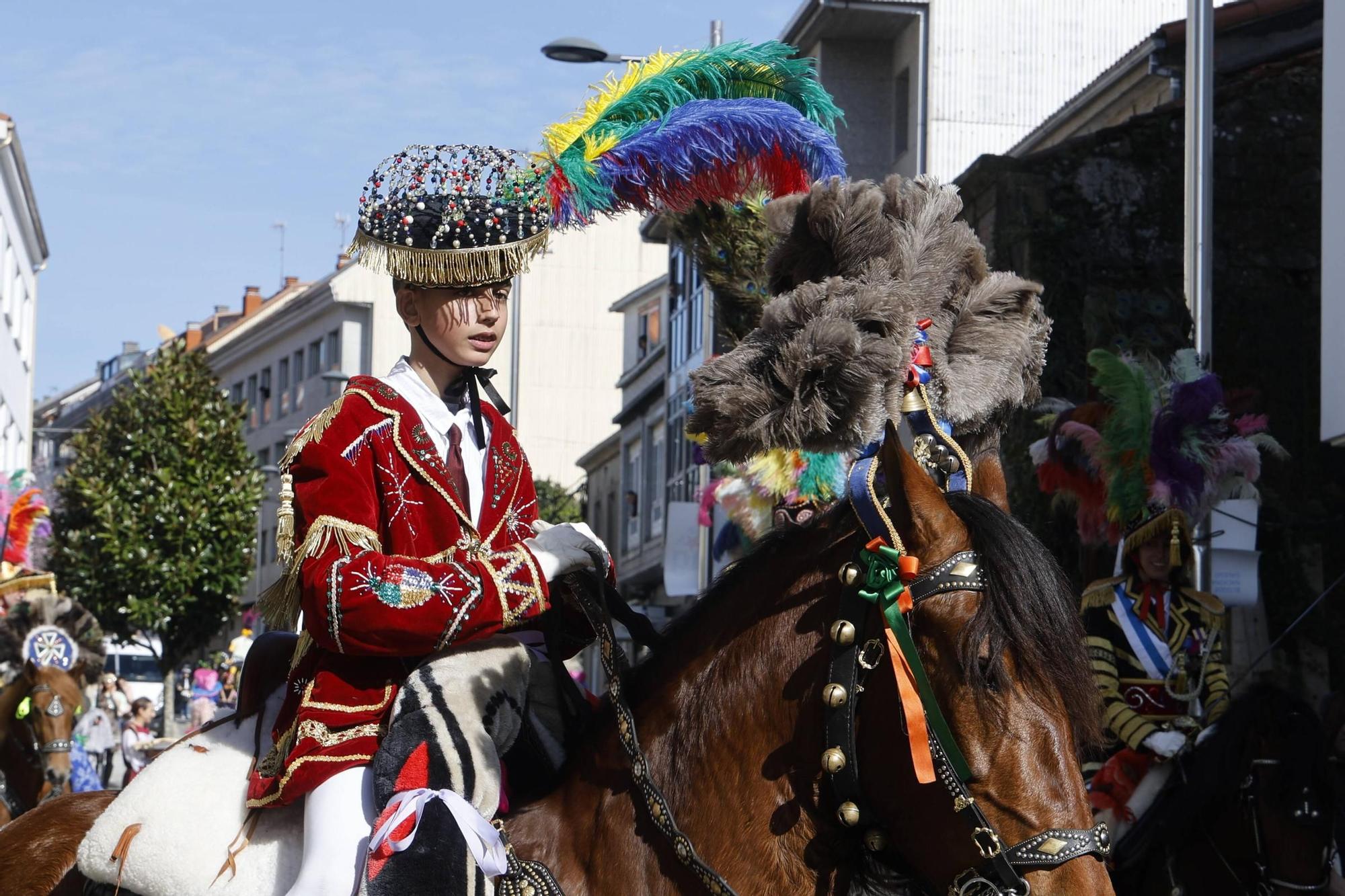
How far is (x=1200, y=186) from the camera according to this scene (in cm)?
1190

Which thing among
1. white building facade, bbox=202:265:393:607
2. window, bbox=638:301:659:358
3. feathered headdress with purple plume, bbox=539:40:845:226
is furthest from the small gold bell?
white building facade, bbox=202:265:393:607

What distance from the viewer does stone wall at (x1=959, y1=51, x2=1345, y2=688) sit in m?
16.5

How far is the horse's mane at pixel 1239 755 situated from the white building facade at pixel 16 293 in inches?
1374

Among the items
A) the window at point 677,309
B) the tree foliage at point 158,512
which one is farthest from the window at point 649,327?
the tree foliage at point 158,512

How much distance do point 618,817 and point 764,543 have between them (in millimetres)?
648

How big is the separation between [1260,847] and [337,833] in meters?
5.47

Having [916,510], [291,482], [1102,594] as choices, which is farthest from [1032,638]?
[1102,594]

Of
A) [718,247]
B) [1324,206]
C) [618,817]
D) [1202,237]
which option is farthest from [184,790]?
[1324,206]

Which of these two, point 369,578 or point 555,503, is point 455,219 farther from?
point 555,503

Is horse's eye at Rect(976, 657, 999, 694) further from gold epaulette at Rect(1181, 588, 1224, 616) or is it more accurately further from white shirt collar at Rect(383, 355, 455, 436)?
gold epaulette at Rect(1181, 588, 1224, 616)

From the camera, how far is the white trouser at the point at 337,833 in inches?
→ 138

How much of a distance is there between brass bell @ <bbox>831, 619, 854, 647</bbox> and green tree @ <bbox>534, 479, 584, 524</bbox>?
40876 mm

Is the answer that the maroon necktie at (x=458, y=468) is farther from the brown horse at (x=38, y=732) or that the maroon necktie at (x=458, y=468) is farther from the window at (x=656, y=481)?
the window at (x=656, y=481)

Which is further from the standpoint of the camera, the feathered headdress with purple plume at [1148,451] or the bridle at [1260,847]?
the feathered headdress with purple plume at [1148,451]
